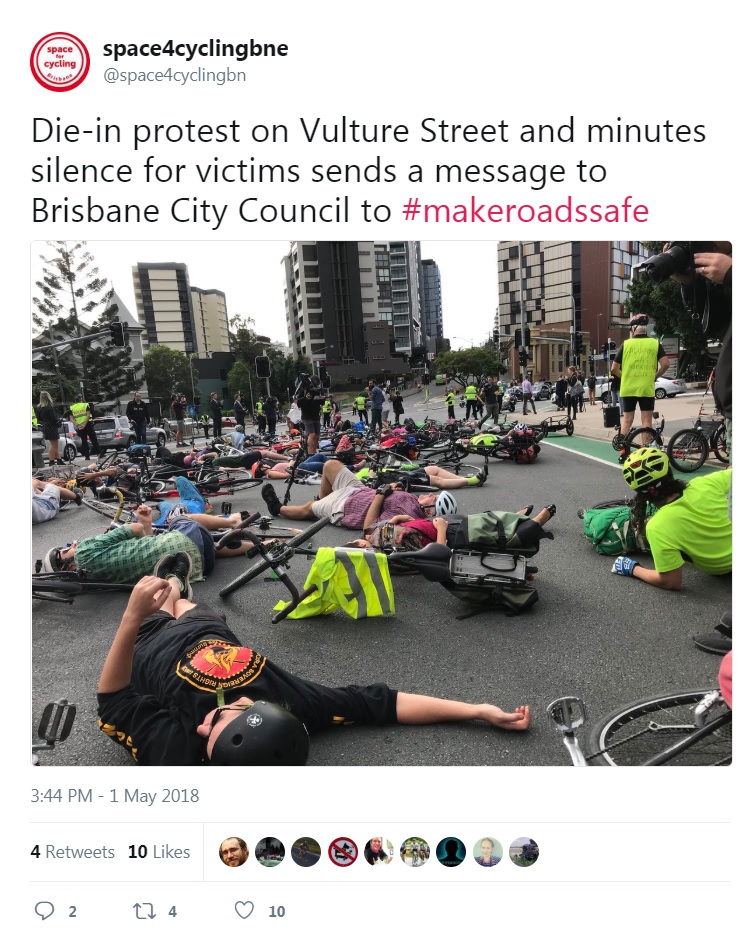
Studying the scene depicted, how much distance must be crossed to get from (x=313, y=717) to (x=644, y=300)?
2372cm

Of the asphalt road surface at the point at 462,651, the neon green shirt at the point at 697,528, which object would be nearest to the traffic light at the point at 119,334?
the asphalt road surface at the point at 462,651

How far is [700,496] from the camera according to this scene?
3111 millimetres

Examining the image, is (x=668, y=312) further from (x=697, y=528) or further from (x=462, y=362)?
(x=462, y=362)

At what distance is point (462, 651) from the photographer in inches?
111

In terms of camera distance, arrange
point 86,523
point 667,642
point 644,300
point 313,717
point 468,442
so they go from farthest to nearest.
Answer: point 644,300 → point 468,442 → point 86,523 → point 667,642 → point 313,717

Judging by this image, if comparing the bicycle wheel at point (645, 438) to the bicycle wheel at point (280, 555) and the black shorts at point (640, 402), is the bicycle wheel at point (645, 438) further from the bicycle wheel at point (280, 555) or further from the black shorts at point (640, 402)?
the bicycle wheel at point (280, 555)

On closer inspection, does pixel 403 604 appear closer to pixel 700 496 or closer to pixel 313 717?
pixel 313 717
